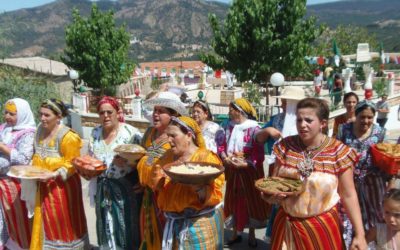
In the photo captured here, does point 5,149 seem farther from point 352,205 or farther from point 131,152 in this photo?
point 352,205

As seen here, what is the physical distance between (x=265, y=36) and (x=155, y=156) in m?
11.1

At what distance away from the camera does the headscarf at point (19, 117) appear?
14.1 feet

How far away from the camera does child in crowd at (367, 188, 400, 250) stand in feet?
9.86

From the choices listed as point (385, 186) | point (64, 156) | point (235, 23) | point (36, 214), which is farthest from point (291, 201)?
point (235, 23)

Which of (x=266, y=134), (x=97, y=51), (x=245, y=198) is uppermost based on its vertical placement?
(x=97, y=51)

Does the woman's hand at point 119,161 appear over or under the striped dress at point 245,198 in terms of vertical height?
over

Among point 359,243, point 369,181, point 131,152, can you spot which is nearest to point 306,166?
point 359,243

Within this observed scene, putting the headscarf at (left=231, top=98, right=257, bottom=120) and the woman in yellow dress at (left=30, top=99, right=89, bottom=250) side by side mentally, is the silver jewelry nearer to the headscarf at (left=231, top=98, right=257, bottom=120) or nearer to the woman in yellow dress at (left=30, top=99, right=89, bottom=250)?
the headscarf at (left=231, top=98, right=257, bottom=120)

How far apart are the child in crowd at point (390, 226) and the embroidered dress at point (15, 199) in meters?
3.13

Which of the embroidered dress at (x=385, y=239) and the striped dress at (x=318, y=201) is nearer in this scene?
the striped dress at (x=318, y=201)

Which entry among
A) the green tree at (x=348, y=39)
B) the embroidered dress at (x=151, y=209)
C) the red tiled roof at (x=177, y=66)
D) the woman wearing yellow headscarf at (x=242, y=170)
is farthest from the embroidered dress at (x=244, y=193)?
the green tree at (x=348, y=39)

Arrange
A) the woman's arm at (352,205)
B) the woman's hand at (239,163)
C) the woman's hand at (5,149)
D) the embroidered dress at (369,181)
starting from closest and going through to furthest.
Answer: the woman's arm at (352,205), the embroidered dress at (369,181), the woman's hand at (5,149), the woman's hand at (239,163)

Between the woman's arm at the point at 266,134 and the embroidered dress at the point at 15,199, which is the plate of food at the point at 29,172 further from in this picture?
the woman's arm at the point at 266,134

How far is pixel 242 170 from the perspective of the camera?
466 centimetres
